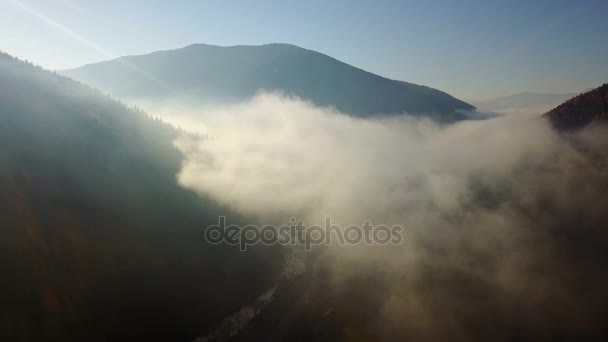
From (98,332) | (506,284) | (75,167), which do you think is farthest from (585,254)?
(75,167)

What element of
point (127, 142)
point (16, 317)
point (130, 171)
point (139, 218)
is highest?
point (127, 142)

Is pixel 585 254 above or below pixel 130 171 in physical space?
below

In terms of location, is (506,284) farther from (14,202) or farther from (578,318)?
(14,202)

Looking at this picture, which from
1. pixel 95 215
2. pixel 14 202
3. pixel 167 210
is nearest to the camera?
pixel 14 202

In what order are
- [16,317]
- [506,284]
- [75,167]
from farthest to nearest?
[506,284], [75,167], [16,317]

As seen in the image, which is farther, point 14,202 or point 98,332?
point 14,202

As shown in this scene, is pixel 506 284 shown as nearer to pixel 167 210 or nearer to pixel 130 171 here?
pixel 167 210
